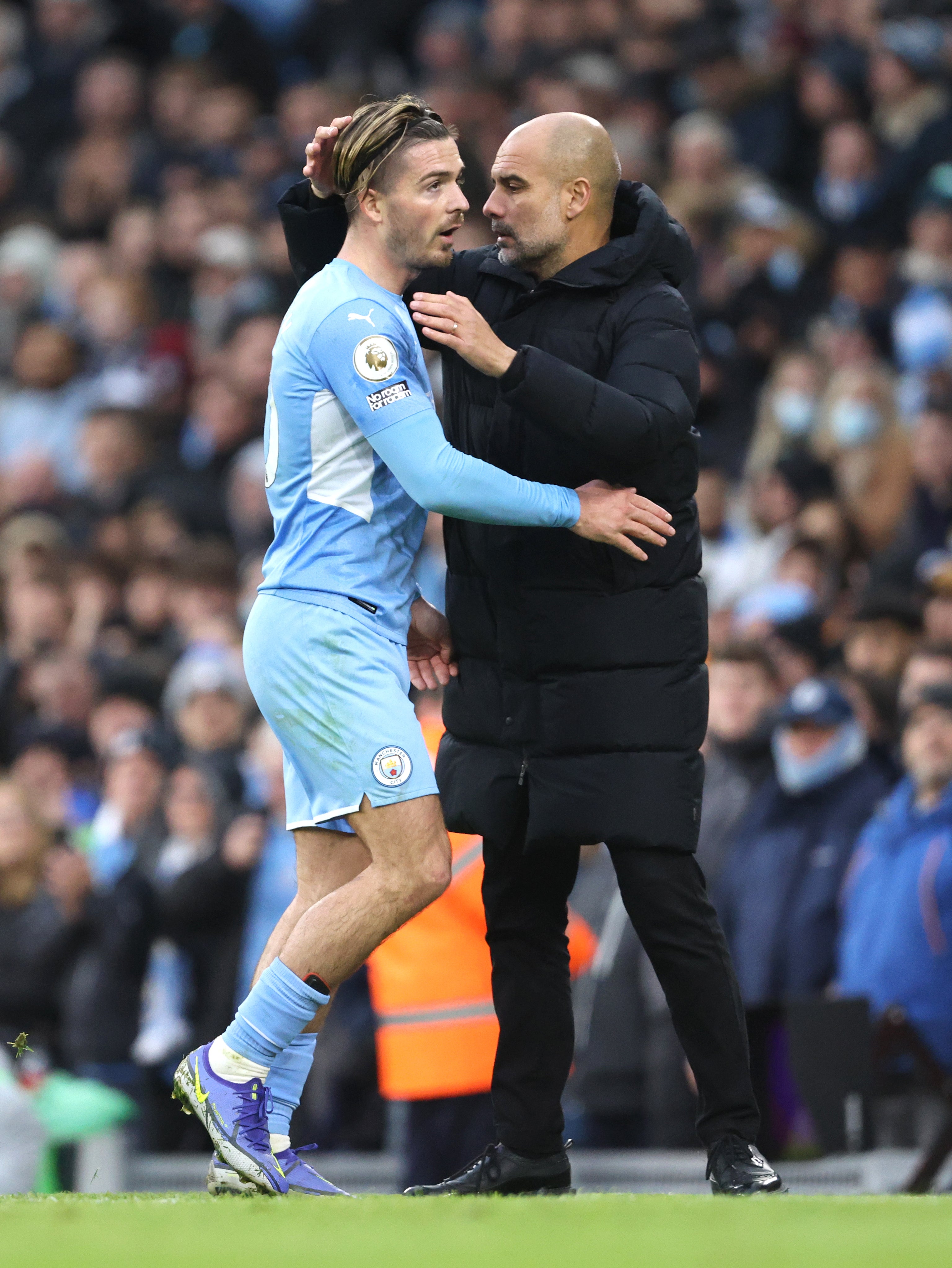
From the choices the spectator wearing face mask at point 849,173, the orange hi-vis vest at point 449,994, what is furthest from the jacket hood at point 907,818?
the spectator wearing face mask at point 849,173

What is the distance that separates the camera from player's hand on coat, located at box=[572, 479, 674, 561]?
485 centimetres

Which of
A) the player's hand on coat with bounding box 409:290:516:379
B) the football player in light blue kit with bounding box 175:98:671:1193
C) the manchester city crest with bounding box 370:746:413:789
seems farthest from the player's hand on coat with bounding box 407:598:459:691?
the player's hand on coat with bounding box 409:290:516:379

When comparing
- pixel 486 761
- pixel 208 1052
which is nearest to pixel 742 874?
pixel 486 761

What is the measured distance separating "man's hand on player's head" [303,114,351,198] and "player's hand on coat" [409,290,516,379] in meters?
0.54

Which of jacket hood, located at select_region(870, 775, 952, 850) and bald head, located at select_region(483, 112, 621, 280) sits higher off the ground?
bald head, located at select_region(483, 112, 621, 280)

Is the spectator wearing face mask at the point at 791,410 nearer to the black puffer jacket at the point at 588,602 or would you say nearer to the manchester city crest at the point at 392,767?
the black puffer jacket at the point at 588,602

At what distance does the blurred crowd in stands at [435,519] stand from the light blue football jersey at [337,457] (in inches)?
110

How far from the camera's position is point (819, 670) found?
8367mm

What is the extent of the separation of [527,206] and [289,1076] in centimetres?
208

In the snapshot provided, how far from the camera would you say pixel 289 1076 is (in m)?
4.95

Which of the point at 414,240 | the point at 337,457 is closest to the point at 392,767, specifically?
the point at 337,457

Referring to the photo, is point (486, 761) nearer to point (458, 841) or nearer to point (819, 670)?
point (458, 841)

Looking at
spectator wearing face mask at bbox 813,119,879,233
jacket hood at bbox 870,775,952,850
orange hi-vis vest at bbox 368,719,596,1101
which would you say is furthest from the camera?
spectator wearing face mask at bbox 813,119,879,233

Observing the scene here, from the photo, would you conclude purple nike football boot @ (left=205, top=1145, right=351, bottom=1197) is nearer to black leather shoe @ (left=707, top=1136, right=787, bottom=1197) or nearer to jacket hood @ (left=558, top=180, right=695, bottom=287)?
black leather shoe @ (left=707, top=1136, right=787, bottom=1197)
